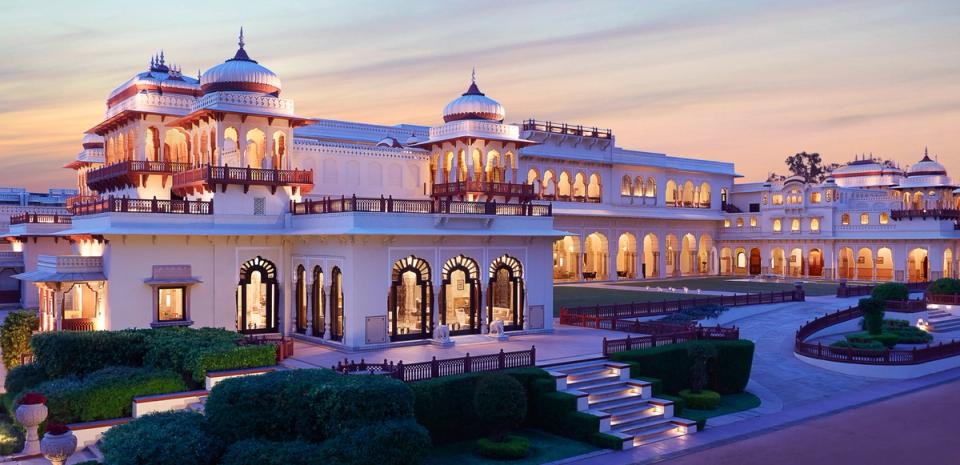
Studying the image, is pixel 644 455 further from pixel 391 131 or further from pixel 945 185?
pixel 945 185

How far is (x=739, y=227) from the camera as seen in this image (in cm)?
6341

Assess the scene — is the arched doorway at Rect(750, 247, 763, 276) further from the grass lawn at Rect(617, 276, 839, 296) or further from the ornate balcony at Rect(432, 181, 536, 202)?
the ornate balcony at Rect(432, 181, 536, 202)

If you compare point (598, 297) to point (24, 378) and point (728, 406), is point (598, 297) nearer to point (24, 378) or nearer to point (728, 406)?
point (728, 406)

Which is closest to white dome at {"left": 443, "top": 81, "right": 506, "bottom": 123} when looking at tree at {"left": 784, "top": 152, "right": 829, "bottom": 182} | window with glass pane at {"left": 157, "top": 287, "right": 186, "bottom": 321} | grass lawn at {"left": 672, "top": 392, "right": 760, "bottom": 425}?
window with glass pane at {"left": 157, "top": 287, "right": 186, "bottom": 321}

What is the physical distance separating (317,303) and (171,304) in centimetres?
456

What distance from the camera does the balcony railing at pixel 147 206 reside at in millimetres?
24047

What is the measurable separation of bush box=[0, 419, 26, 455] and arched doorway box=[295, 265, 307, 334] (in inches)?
392

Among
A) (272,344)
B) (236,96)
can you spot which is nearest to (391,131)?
(236,96)

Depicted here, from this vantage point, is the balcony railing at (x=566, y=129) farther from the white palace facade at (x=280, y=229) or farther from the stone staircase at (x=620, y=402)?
the stone staircase at (x=620, y=402)

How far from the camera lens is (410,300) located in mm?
25219

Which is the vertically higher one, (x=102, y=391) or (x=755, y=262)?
(x=755, y=262)

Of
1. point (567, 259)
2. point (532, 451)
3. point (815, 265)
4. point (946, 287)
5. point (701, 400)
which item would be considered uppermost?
point (567, 259)

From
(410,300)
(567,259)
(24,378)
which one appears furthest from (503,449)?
(567,259)

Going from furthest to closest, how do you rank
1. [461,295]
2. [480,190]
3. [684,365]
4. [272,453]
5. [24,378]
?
[480,190]
[461,295]
[684,365]
[24,378]
[272,453]
